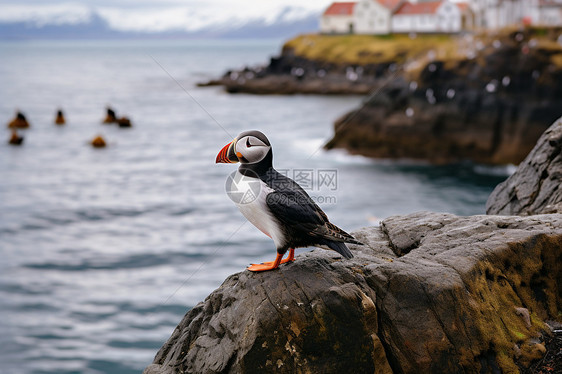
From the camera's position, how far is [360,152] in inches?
1321

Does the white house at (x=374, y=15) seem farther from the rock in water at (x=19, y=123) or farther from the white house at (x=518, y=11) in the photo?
the rock in water at (x=19, y=123)

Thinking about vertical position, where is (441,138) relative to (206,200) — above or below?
above

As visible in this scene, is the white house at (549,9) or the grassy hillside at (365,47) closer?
the white house at (549,9)

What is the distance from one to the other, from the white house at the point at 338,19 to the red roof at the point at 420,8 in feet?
23.9

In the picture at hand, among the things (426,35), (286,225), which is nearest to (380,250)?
(286,225)

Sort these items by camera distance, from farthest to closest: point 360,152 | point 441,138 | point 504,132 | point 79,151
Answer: point 79,151, point 360,152, point 441,138, point 504,132

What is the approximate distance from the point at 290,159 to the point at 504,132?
12832 mm

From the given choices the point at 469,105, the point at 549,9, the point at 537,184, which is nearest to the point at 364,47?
the point at 549,9

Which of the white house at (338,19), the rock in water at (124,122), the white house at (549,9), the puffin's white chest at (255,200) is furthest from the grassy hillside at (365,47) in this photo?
the puffin's white chest at (255,200)

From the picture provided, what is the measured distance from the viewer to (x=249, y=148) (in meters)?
5.62

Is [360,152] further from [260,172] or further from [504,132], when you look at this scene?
[260,172]

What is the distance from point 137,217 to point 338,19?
65103 mm

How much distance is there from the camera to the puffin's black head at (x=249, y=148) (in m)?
5.62

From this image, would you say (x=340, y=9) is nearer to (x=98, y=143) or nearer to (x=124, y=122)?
(x=124, y=122)
